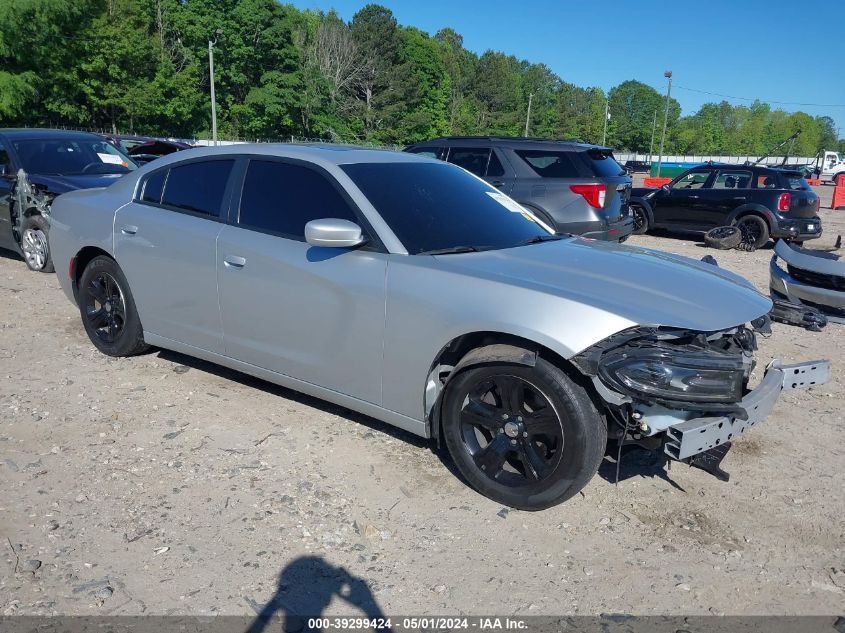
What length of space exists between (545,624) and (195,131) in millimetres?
63115

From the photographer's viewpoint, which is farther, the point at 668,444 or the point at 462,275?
the point at 462,275

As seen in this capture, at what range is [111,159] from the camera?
366 inches

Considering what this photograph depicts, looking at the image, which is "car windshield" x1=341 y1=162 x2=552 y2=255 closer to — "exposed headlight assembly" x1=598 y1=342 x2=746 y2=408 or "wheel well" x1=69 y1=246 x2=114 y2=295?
"exposed headlight assembly" x1=598 y1=342 x2=746 y2=408

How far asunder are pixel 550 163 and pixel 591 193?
0.77 m

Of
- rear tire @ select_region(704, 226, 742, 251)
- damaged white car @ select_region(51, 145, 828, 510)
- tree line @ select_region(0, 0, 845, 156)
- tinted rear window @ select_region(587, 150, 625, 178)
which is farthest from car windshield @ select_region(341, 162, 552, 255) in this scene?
tree line @ select_region(0, 0, 845, 156)

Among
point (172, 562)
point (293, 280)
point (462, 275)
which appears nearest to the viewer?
point (172, 562)

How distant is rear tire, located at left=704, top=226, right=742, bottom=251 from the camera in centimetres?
1338

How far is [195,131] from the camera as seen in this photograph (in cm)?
6031

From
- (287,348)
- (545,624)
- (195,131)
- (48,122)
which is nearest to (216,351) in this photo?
(287,348)

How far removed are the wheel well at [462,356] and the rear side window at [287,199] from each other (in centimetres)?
96

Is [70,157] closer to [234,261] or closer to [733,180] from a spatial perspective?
[234,261]

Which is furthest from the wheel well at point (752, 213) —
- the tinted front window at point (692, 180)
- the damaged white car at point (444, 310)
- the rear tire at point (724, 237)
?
the damaged white car at point (444, 310)

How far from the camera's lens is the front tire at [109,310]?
5.24 m

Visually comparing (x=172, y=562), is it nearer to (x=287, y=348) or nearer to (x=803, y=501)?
(x=287, y=348)
